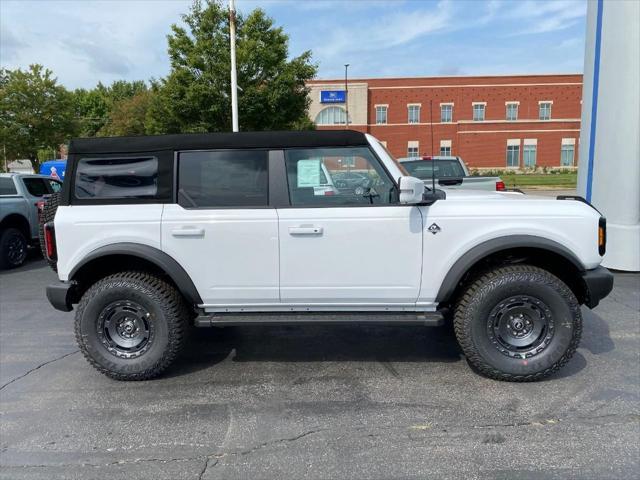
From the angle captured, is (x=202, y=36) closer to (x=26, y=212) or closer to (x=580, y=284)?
(x=26, y=212)

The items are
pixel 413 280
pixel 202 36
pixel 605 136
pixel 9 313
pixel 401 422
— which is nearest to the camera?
pixel 401 422

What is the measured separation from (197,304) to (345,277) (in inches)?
47.2

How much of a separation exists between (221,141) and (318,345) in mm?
2129

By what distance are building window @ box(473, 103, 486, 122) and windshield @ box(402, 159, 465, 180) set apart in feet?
141

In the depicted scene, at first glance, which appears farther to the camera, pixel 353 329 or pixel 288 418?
pixel 353 329

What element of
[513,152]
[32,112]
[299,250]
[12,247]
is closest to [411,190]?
[299,250]

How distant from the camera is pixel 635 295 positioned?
20.8ft

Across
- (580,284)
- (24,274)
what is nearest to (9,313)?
(24,274)

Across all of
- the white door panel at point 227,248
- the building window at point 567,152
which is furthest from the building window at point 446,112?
the white door panel at point 227,248

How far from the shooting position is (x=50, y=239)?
4.01m

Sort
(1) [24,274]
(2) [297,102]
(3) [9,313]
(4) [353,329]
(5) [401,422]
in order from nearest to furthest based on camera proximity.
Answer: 1. (5) [401,422]
2. (4) [353,329]
3. (3) [9,313]
4. (1) [24,274]
5. (2) [297,102]

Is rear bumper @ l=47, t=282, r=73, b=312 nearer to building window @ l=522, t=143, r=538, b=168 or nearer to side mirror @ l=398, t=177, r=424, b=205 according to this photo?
side mirror @ l=398, t=177, r=424, b=205

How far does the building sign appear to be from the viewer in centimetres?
4954

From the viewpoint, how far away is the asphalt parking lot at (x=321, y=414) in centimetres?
285
